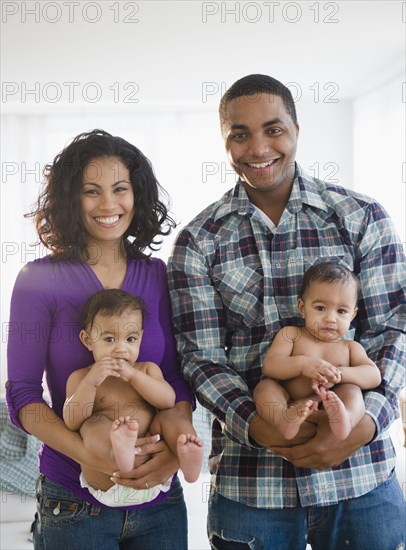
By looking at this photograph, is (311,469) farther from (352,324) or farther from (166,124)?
(166,124)

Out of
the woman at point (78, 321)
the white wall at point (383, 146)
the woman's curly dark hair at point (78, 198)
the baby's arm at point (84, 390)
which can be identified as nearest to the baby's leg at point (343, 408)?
the woman at point (78, 321)

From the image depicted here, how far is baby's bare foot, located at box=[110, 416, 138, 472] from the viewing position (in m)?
1.33

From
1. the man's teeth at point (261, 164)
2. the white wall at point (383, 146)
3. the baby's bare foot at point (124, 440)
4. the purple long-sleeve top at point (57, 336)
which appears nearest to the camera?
the baby's bare foot at point (124, 440)

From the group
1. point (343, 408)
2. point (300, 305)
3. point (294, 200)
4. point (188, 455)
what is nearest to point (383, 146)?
point (294, 200)

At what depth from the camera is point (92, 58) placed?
4301mm

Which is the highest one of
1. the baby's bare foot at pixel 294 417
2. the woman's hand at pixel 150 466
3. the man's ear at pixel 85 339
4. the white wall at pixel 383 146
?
the white wall at pixel 383 146

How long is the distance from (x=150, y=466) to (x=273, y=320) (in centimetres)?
41

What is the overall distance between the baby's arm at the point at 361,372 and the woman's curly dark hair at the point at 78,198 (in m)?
0.52

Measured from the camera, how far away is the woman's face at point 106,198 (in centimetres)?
150

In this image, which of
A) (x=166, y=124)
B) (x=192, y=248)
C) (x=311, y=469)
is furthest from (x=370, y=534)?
(x=166, y=124)

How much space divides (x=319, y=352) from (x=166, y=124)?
477 cm

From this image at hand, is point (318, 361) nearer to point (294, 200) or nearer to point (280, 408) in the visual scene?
point (280, 408)

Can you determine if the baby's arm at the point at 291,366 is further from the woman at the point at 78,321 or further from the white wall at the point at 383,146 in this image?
the white wall at the point at 383,146

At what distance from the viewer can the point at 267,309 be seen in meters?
1.53
